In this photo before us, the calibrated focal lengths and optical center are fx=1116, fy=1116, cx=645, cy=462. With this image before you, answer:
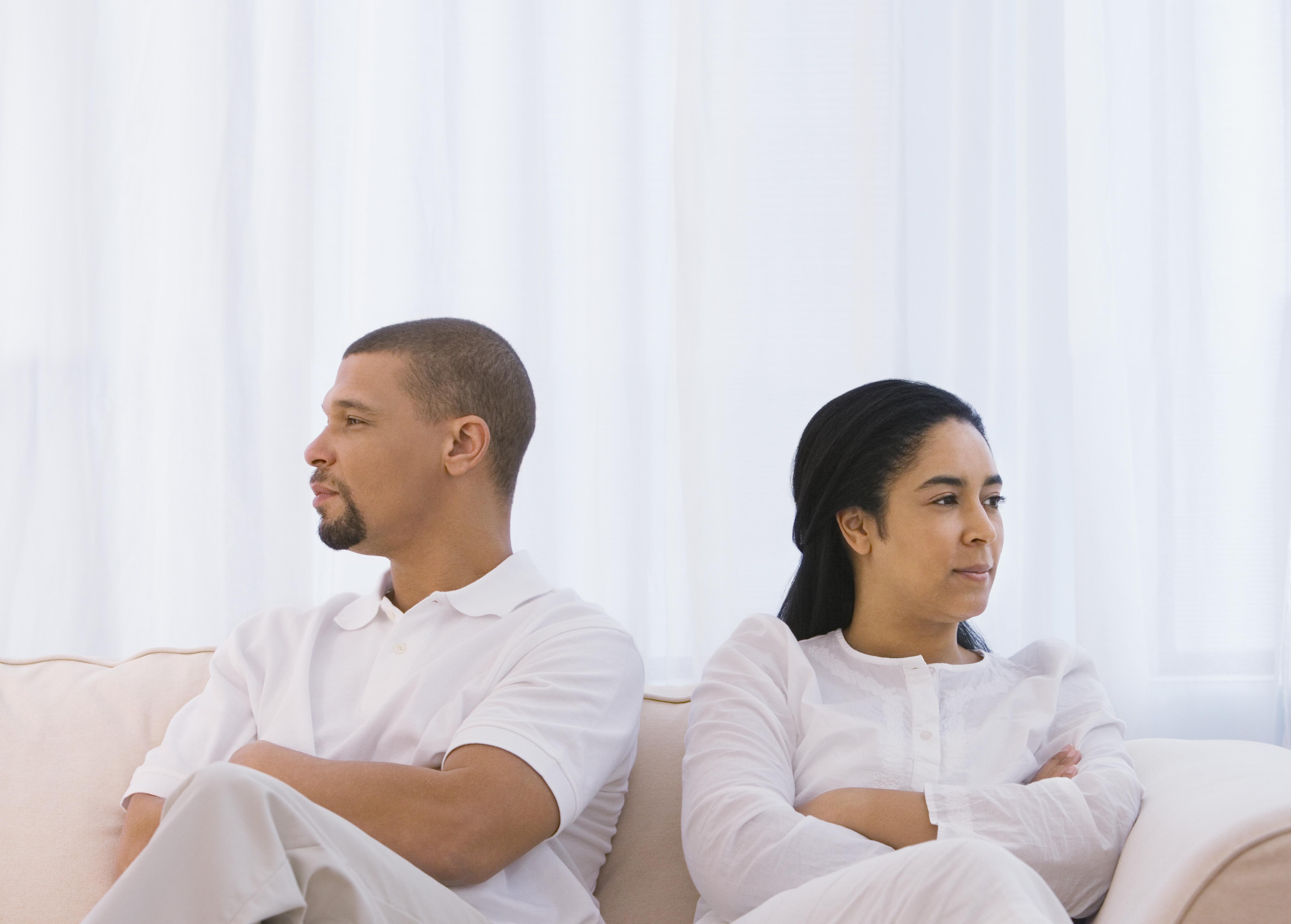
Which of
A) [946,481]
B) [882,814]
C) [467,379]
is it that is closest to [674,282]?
[467,379]

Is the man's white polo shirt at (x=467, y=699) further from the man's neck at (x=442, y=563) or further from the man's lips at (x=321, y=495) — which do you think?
the man's lips at (x=321, y=495)

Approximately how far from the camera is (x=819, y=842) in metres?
1.26

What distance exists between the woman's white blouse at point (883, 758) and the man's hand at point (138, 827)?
649 mm

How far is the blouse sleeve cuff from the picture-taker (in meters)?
1.27

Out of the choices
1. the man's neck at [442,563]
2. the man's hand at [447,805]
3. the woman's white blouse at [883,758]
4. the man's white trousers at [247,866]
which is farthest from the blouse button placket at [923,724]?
the man's white trousers at [247,866]

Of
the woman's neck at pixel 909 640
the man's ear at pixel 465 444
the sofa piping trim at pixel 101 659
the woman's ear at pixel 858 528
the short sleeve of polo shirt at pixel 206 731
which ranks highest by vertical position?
the man's ear at pixel 465 444

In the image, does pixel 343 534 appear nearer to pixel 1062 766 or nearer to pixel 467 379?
pixel 467 379

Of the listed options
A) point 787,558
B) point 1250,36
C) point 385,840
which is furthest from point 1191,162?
point 385,840

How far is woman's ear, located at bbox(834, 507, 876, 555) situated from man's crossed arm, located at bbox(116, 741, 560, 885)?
2.00ft

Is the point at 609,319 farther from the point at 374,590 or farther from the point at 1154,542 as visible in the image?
the point at 1154,542

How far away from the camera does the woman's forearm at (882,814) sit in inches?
51.1

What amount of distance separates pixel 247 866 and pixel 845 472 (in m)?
0.99

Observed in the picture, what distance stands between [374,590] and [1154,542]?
4.62 ft

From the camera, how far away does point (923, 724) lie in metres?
1.47
